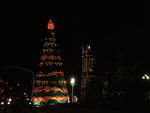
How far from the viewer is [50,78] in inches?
2463

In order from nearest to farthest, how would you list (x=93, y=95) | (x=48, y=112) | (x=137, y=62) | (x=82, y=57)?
(x=137, y=62), (x=48, y=112), (x=93, y=95), (x=82, y=57)

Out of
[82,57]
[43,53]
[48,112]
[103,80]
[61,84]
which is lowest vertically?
[48,112]

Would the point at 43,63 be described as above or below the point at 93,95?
above

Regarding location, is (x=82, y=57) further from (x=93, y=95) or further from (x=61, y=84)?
(x=93, y=95)

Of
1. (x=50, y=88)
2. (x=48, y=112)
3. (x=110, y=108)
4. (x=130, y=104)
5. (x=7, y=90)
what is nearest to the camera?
(x=130, y=104)

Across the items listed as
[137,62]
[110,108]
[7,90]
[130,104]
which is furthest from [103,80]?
[7,90]

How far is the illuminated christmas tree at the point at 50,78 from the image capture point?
61656mm

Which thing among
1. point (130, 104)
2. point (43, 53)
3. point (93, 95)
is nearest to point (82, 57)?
point (43, 53)

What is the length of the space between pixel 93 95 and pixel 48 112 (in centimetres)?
486

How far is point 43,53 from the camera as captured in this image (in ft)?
209

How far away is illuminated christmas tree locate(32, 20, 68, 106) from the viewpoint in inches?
2427

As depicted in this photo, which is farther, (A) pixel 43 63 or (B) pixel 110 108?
(A) pixel 43 63

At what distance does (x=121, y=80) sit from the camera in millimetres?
22844

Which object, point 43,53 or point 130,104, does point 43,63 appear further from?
point 130,104
